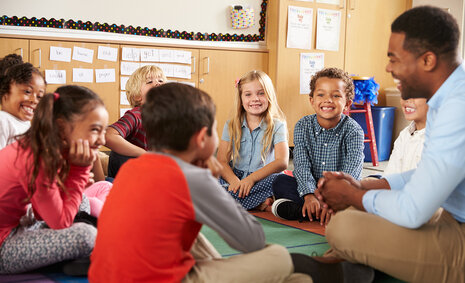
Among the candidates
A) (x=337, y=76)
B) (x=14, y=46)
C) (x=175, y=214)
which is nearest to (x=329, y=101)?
(x=337, y=76)

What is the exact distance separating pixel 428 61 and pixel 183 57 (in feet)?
10.1

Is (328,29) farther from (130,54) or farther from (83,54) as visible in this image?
(83,54)

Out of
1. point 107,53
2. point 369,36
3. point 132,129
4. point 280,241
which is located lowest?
point 280,241

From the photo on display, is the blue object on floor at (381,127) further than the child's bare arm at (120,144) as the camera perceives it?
Yes

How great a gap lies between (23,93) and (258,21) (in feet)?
9.56

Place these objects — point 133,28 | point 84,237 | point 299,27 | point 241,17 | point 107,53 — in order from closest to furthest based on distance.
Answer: point 84,237 → point 107,53 → point 133,28 → point 241,17 → point 299,27

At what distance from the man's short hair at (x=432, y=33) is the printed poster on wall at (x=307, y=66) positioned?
10.7 feet

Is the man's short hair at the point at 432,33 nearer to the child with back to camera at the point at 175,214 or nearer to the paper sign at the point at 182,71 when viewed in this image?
the child with back to camera at the point at 175,214

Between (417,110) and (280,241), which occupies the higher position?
(417,110)

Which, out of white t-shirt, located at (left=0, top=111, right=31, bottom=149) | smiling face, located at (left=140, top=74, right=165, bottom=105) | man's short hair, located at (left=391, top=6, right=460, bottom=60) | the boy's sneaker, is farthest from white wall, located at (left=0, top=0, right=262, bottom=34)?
man's short hair, located at (left=391, top=6, right=460, bottom=60)

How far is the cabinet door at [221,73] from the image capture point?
4.25 meters

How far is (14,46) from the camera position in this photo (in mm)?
Answer: 3547

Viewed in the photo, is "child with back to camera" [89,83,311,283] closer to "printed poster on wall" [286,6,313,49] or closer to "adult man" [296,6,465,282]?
"adult man" [296,6,465,282]

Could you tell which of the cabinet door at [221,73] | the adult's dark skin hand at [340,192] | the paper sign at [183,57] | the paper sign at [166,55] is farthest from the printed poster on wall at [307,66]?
the adult's dark skin hand at [340,192]
